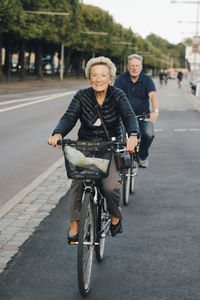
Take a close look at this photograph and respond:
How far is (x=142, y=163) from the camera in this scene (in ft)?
27.4

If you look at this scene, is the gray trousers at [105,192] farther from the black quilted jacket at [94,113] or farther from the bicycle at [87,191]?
the black quilted jacket at [94,113]

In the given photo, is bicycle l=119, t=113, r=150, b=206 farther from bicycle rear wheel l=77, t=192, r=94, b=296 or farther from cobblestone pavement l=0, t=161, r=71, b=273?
bicycle rear wheel l=77, t=192, r=94, b=296

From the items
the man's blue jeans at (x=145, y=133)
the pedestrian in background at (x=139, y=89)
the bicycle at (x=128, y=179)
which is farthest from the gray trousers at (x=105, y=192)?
the man's blue jeans at (x=145, y=133)

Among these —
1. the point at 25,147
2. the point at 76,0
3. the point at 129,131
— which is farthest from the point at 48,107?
the point at 76,0

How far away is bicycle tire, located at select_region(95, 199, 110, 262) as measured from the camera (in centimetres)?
437

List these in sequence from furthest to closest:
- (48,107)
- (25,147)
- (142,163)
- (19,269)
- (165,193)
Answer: (48,107) → (25,147) → (142,163) → (165,193) → (19,269)

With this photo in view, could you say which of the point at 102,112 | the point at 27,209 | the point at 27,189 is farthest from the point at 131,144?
the point at 27,189

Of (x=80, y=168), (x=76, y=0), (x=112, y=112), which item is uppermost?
(x=76, y=0)

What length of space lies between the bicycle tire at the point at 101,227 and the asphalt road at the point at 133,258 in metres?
0.10

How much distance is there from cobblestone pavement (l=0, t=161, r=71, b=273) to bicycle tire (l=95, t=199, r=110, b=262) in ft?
2.48

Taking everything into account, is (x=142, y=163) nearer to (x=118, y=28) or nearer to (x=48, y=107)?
(x=48, y=107)

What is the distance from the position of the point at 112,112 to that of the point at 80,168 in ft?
2.28

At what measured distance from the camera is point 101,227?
4480mm

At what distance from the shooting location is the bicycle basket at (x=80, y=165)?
396cm
